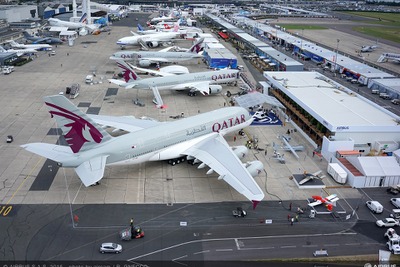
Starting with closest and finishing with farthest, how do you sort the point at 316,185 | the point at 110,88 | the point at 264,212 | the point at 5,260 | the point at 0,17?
1. the point at 5,260
2. the point at 264,212
3. the point at 316,185
4. the point at 110,88
5. the point at 0,17

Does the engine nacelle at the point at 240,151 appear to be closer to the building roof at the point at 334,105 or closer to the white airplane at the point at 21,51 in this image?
the building roof at the point at 334,105

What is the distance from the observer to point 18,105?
246 ft

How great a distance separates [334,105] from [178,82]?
3605 centimetres

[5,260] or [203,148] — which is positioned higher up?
[203,148]

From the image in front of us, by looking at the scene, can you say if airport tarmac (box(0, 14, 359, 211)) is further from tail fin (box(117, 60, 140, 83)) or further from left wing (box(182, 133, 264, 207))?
tail fin (box(117, 60, 140, 83))

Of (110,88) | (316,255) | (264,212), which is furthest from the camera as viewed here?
(110,88)

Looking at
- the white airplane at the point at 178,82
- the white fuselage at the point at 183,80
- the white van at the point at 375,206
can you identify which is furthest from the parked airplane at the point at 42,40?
the white van at the point at 375,206

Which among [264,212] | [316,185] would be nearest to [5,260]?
[264,212]

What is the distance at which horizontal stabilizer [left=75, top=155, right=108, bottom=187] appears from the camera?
40219 millimetres

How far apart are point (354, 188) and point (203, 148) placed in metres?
21.4

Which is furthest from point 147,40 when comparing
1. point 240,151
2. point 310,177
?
point 310,177

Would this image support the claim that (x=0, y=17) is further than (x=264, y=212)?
Yes

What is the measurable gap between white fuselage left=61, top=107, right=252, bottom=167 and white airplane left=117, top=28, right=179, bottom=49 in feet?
307

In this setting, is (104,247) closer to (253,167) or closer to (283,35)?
(253,167)
